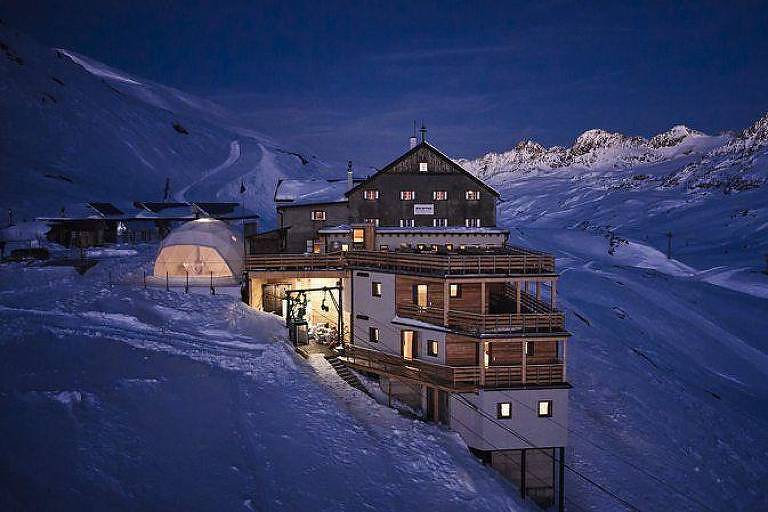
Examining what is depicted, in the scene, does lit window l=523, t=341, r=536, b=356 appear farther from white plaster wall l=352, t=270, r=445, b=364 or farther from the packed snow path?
the packed snow path

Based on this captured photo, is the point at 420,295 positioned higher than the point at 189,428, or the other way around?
the point at 420,295

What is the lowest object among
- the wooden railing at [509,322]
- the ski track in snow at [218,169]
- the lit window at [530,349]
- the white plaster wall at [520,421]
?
the white plaster wall at [520,421]

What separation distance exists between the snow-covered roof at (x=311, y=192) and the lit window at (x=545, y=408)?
2574cm

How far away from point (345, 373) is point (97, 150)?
10996 centimetres

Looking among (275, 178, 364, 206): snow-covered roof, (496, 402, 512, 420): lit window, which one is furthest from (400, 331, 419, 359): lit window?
(275, 178, 364, 206): snow-covered roof

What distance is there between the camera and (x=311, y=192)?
51094mm

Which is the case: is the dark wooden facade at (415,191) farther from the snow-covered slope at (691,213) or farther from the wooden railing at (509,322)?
the snow-covered slope at (691,213)

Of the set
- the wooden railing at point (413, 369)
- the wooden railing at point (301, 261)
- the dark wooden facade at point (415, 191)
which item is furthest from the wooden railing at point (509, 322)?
the dark wooden facade at point (415, 191)

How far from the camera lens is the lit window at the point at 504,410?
1001 inches

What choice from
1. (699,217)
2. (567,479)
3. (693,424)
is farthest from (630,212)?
(567,479)

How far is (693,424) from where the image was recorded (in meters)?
33.1

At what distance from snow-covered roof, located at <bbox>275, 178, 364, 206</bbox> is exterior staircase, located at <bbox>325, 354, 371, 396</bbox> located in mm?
20111

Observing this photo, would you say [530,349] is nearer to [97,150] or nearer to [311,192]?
[311,192]

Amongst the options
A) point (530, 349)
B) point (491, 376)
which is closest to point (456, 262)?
point (491, 376)
